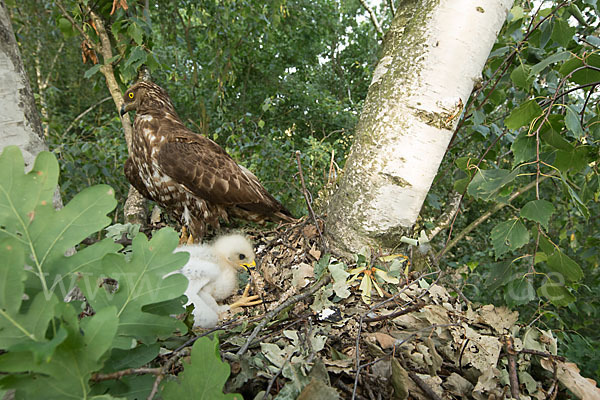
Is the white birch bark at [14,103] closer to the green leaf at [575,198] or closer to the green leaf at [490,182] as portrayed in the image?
the green leaf at [490,182]

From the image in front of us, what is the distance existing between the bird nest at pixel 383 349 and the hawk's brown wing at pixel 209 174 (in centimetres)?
95

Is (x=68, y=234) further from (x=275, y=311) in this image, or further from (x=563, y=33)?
(x=563, y=33)

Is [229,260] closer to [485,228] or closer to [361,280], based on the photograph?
[361,280]

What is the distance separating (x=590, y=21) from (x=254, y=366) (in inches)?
83.7

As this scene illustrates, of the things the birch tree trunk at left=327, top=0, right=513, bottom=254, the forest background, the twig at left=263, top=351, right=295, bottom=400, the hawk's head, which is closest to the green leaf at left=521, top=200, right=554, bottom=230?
the forest background

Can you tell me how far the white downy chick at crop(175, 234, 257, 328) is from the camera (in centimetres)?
133

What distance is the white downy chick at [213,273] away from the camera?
1.33 metres

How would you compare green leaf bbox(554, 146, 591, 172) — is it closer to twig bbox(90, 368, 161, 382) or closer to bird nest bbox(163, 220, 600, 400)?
bird nest bbox(163, 220, 600, 400)

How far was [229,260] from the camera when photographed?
1.76 m

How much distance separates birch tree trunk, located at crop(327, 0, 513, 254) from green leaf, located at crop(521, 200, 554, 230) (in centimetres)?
37

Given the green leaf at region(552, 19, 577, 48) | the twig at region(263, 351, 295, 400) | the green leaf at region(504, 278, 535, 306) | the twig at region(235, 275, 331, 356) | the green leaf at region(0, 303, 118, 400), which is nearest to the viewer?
the green leaf at region(0, 303, 118, 400)

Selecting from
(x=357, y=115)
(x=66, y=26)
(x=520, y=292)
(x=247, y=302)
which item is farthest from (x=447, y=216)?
(x=357, y=115)

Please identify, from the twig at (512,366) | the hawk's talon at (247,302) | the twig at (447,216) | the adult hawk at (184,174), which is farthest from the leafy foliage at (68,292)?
the twig at (447,216)

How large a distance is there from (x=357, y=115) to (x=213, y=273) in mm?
4485
